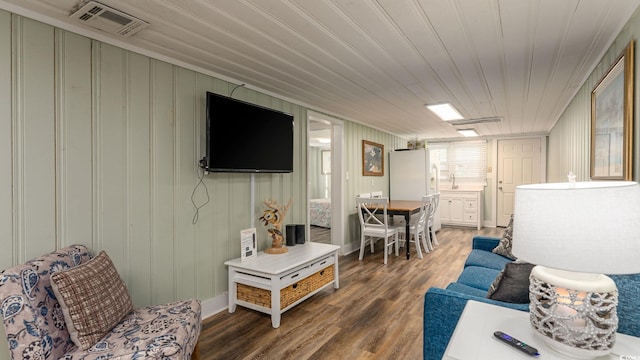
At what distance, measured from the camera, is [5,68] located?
1.68 meters

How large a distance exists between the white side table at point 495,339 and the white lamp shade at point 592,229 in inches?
13.6

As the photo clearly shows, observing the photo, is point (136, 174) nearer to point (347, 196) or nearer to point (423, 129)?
point (347, 196)

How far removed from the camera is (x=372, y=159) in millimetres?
5863

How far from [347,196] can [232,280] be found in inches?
102

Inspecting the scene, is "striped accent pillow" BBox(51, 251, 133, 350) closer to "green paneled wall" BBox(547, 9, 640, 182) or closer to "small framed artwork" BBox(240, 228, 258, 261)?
"small framed artwork" BBox(240, 228, 258, 261)

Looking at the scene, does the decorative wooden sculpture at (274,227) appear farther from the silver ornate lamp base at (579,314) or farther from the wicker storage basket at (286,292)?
the silver ornate lamp base at (579,314)

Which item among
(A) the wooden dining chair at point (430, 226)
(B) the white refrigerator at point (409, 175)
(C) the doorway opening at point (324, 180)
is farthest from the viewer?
(B) the white refrigerator at point (409, 175)

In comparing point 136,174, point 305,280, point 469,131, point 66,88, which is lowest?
point 305,280

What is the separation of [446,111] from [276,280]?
3393 millimetres

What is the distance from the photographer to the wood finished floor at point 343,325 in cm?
223

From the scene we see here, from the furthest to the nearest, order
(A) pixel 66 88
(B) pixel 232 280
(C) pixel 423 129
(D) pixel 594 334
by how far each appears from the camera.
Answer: (C) pixel 423 129
(B) pixel 232 280
(A) pixel 66 88
(D) pixel 594 334

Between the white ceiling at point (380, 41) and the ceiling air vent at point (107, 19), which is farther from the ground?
the white ceiling at point (380, 41)

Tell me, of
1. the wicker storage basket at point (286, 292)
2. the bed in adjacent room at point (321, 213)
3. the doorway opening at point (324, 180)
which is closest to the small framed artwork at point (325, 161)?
the doorway opening at point (324, 180)

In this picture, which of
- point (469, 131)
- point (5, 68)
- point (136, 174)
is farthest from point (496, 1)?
point (469, 131)
